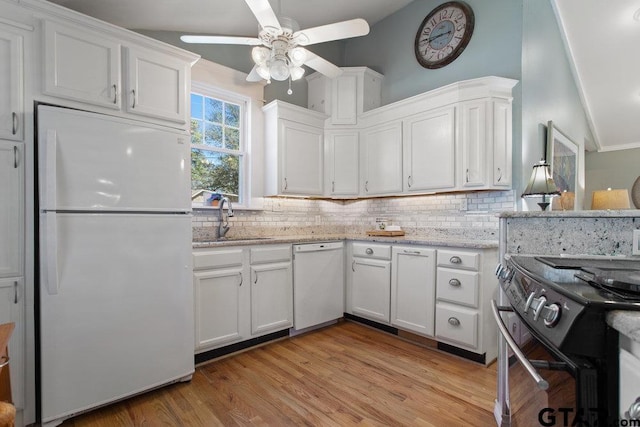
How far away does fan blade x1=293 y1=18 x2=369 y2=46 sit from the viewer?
1922 millimetres

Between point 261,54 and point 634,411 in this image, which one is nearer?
point 634,411

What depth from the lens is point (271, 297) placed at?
107 inches

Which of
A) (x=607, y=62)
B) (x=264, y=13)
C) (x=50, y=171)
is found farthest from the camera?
(x=607, y=62)

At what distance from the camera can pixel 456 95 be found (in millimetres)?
2738

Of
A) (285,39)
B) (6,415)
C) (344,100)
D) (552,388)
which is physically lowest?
(6,415)

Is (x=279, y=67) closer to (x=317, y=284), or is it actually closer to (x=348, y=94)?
(x=348, y=94)

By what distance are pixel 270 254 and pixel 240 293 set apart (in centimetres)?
41

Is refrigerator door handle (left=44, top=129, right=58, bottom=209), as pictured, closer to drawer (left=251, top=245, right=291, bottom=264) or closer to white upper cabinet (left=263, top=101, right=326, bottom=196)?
drawer (left=251, top=245, right=291, bottom=264)

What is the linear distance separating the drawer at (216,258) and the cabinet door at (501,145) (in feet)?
7.34

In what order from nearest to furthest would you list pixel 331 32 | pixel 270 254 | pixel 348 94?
pixel 331 32 → pixel 270 254 → pixel 348 94

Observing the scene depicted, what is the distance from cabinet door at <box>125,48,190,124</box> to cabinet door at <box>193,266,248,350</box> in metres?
1.15

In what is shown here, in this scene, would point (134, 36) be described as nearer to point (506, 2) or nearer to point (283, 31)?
point (283, 31)

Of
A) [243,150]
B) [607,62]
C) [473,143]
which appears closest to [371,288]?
[473,143]

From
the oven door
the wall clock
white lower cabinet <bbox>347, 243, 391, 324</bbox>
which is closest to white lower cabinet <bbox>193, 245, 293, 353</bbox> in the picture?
white lower cabinet <bbox>347, 243, 391, 324</bbox>
